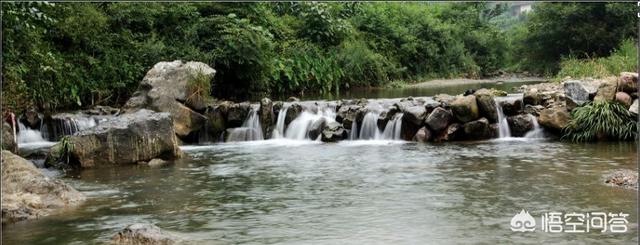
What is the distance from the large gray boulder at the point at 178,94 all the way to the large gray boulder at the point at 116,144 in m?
3.18

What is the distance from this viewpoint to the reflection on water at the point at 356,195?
7926mm

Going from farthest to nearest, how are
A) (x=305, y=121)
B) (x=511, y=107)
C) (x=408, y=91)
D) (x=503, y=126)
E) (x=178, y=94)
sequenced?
(x=408, y=91)
(x=178, y=94)
(x=305, y=121)
(x=511, y=107)
(x=503, y=126)

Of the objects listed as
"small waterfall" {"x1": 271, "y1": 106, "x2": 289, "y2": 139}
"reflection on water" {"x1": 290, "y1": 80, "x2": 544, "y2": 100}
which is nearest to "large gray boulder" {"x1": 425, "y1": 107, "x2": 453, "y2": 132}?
"small waterfall" {"x1": 271, "y1": 106, "x2": 289, "y2": 139}

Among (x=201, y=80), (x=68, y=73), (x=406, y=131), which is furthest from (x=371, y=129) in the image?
(x=68, y=73)

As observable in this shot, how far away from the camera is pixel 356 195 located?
1009cm

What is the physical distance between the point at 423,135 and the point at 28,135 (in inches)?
361

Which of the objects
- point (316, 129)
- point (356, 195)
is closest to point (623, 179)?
point (356, 195)

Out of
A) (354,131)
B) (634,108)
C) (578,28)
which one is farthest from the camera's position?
(578,28)

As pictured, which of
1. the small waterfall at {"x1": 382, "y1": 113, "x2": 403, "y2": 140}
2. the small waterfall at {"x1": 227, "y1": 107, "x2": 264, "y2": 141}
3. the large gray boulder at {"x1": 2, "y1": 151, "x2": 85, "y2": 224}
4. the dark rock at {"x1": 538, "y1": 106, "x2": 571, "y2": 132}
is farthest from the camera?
the small waterfall at {"x1": 227, "y1": 107, "x2": 264, "y2": 141}

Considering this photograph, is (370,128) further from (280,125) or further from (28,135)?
(28,135)

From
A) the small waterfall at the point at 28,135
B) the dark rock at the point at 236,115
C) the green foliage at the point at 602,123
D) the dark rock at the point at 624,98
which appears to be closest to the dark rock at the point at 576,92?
the green foliage at the point at 602,123

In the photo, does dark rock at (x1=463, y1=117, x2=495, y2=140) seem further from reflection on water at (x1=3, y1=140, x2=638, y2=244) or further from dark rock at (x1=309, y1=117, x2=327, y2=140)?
dark rock at (x1=309, y1=117, x2=327, y2=140)

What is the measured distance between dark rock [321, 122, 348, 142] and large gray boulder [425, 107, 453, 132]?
6.87 ft

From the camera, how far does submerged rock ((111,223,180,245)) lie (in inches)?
286
